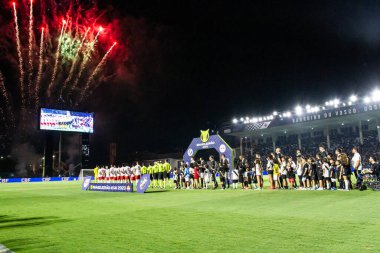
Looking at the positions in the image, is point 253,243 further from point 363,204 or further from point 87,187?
point 87,187

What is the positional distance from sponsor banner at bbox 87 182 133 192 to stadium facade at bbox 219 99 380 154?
3791 centimetres

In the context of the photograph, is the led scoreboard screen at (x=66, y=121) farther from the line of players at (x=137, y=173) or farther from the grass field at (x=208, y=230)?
the grass field at (x=208, y=230)

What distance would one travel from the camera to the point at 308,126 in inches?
2215

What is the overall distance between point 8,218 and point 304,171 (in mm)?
13734

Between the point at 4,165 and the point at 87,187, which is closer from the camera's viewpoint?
the point at 87,187

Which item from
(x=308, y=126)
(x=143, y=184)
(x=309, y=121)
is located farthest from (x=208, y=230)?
(x=308, y=126)

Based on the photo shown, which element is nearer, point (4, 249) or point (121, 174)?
point (4, 249)

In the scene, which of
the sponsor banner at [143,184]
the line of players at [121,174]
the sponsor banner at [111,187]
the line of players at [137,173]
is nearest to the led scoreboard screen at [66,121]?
the line of players at [137,173]

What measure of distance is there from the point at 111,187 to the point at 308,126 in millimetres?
43371

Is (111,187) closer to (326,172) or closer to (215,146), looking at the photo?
(215,146)

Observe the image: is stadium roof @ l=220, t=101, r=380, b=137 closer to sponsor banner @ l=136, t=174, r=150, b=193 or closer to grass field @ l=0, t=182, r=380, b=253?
sponsor banner @ l=136, t=174, r=150, b=193

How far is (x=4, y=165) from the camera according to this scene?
7375 centimetres

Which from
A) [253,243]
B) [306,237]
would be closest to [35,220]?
[253,243]

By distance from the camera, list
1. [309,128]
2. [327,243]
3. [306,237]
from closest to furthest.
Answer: [327,243], [306,237], [309,128]
